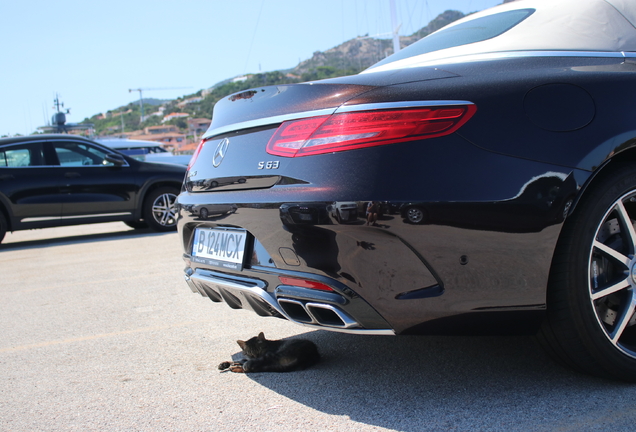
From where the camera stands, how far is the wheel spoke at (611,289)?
232cm

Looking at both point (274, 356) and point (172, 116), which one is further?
point (172, 116)

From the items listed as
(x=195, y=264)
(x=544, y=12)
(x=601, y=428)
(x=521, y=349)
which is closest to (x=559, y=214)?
(x=601, y=428)

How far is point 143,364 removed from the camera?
3021 mm

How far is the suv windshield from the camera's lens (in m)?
2.99

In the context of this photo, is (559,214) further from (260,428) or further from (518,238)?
(260,428)

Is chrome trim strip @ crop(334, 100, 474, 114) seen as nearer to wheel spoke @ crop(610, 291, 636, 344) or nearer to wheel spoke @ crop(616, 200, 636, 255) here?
wheel spoke @ crop(616, 200, 636, 255)

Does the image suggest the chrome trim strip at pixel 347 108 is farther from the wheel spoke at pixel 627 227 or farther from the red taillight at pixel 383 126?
the wheel spoke at pixel 627 227

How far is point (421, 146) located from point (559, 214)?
56cm

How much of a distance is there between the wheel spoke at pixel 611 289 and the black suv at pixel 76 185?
→ 6805 mm

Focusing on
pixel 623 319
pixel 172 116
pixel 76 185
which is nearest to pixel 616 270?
pixel 623 319

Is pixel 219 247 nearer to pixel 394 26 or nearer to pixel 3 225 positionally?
pixel 3 225

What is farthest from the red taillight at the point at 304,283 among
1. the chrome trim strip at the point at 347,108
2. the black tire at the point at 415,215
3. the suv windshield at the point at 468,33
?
the suv windshield at the point at 468,33

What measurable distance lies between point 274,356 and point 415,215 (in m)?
1.12

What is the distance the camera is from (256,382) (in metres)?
2.70
